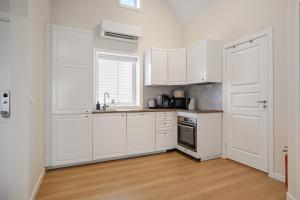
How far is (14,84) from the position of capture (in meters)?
1.70

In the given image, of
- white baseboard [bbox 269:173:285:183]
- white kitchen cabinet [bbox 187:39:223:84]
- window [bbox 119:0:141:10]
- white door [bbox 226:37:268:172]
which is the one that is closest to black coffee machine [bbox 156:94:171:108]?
white kitchen cabinet [bbox 187:39:223:84]

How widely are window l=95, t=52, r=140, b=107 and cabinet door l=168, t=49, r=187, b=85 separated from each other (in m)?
0.80

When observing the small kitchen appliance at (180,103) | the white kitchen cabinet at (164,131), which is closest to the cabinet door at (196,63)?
the small kitchen appliance at (180,103)

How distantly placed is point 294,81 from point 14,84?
2.79 m

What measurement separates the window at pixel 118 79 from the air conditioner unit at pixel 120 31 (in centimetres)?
39

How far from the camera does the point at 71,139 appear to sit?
288 centimetres

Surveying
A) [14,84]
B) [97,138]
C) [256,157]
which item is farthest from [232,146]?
[14,84]

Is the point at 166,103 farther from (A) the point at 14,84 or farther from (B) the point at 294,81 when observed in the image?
(A) the point at 14,84

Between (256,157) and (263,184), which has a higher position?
(256,157)

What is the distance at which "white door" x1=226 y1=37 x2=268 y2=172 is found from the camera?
8.78 feet

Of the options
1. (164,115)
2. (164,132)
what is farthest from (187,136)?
(164,115)

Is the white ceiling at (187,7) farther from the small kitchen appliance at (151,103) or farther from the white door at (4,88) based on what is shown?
the white door at (4,88)

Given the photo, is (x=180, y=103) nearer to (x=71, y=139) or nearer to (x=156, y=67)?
(x=156, y=67)

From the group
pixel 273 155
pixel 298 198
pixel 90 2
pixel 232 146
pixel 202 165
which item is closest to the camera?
pixel 298 198
